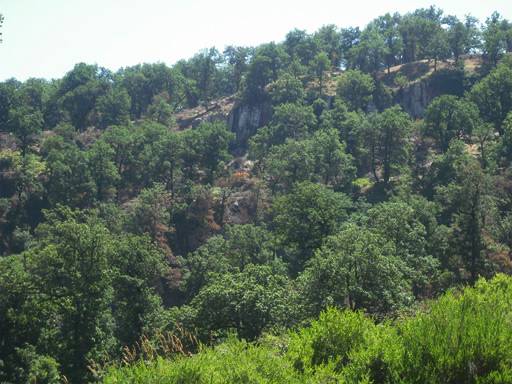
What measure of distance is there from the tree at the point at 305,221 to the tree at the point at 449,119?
3649 cm

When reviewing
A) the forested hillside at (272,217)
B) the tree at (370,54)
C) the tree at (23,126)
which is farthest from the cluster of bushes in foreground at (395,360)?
the tree at (370,54)

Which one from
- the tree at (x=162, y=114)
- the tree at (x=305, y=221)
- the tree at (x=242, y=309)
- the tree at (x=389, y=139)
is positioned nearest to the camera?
the tree at (x=242, y=309)

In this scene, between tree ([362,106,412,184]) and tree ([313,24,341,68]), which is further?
tree ([313,24,341,68])

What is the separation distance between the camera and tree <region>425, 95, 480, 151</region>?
85850 millimetres

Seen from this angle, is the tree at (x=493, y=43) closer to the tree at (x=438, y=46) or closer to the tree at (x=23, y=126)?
the tree at (x=438, y=46)

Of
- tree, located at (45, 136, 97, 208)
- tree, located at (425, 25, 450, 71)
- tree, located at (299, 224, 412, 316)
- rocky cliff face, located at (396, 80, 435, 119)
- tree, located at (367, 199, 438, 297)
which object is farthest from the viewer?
tree, located at (425, 25, 450, 71)

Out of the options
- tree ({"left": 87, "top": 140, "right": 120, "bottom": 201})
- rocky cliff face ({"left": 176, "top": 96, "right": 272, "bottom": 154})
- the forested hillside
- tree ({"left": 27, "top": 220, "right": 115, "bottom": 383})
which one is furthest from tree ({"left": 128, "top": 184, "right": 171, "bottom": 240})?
rocky cliff face ({"left": 176, "top": 96, "right": 272, "bottom": 154})

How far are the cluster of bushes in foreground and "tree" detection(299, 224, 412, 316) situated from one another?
16498mm

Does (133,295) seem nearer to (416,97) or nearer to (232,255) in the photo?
(232,255)

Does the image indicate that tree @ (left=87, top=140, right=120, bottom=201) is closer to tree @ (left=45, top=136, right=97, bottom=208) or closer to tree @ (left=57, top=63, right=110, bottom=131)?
tree @ (left=45, top=136, right=97, bottom=208)

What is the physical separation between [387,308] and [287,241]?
21950 mm

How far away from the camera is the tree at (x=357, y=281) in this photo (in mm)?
38781

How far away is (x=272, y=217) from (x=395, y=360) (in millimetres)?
59391

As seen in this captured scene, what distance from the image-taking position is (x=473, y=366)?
17.9m
